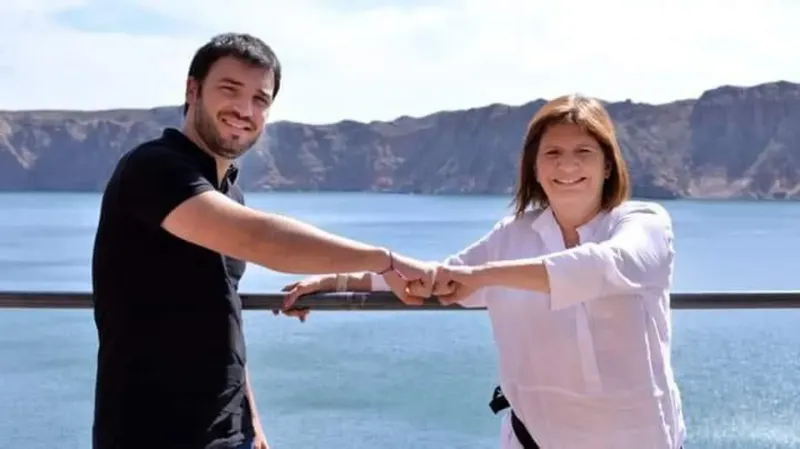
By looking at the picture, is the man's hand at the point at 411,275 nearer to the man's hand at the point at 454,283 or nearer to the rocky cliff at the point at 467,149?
the man's hand at the point at 454,283

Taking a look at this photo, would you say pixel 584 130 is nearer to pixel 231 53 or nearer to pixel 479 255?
pixel 479 255

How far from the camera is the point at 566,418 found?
6.24ft

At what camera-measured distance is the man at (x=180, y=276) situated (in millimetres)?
1721

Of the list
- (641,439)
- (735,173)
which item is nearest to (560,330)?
(641,439)

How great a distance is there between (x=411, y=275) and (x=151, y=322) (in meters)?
0.51

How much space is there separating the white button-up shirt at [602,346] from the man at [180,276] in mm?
324

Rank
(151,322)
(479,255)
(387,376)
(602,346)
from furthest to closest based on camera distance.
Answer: (387,376)
(479,255)
(602,346)
(151,322)

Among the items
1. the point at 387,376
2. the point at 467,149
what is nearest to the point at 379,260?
the point at 387,376

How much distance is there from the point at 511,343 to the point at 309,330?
20.3m

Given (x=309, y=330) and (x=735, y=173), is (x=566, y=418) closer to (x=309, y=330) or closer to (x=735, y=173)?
(x=309, y=330)

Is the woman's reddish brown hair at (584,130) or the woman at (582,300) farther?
the woman's reddish brown hair at (584,130)

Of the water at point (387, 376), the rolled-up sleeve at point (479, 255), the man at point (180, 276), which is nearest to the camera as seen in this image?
the man at point (180, 276)

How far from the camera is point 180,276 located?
1.80 meters

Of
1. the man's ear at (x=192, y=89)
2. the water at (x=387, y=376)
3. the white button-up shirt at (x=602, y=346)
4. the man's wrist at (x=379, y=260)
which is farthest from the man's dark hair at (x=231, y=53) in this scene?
the water at (x=387, y=376)
